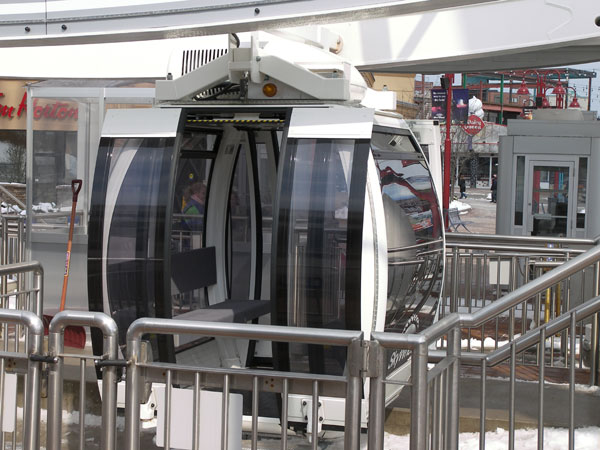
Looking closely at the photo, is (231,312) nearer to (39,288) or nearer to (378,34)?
(39,288)

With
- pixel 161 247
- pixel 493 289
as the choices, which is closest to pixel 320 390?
pixel 161 247

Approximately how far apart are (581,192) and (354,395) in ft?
36.1

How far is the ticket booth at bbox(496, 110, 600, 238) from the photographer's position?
14.0 metres

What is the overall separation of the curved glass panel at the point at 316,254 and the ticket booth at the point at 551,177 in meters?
8.61

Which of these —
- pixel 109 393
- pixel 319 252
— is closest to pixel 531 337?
pixel 319 252

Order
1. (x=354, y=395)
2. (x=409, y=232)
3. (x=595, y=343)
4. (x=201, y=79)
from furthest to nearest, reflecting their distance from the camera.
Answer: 1. (x=595, y=343)
2. (x=409, y=232)
3. (x=201, y=79)
4. (x=354, y=395)

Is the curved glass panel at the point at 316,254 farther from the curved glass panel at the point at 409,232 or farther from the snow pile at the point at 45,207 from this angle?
the snow pile at the point at 45,207

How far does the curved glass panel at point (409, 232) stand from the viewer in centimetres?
666

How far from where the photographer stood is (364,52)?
11492 millimetres

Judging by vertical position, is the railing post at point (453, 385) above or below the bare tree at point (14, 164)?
below

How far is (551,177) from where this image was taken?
46.8 ft

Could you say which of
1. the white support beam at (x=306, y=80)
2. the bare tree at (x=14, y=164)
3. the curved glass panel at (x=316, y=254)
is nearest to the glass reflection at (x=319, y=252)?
the curved glass panel at (x=316, y=254)

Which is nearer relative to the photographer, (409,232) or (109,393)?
(109,393)

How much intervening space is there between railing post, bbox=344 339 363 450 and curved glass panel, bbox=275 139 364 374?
1889mm
